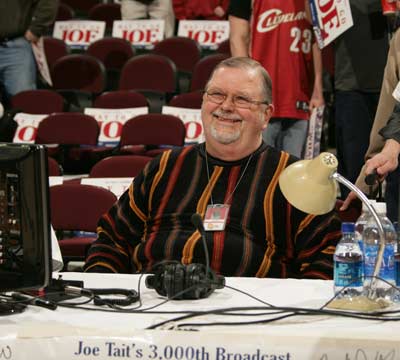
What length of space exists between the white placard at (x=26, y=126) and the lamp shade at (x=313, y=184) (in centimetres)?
546

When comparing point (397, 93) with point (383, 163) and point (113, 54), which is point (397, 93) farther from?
point (113, 54)

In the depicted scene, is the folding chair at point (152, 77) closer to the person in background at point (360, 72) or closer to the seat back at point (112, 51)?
the seat back at point (112, 51)

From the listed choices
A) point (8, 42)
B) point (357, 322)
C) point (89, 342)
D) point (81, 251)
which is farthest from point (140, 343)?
point (8, 42)

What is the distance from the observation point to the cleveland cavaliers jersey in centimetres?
582

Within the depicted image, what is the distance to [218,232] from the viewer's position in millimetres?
3520

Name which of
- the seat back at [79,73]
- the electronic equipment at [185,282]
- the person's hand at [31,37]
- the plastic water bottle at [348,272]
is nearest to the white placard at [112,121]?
the person's hand at [31,37]

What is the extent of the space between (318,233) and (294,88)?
2.50 m

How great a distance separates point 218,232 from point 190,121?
409 cm

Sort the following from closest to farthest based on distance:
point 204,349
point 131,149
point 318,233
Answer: point 204,349 < point 318,233 < point 131,149

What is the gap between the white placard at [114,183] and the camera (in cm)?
549

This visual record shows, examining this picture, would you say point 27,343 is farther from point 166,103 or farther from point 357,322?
point 166,103

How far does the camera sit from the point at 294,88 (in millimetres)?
5875

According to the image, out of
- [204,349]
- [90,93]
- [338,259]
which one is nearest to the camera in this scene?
[204,349]

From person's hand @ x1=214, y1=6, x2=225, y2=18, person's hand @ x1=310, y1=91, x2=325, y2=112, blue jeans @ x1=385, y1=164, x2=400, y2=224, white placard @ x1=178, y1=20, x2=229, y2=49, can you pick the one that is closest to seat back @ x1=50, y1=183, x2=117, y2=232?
person's hand @ x1=310, y1=91, x2=325, y2=112
